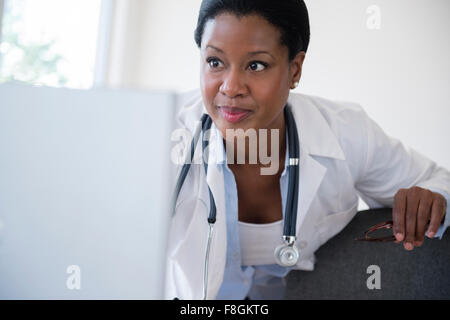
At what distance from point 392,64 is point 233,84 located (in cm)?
84

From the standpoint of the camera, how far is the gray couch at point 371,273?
781 mm

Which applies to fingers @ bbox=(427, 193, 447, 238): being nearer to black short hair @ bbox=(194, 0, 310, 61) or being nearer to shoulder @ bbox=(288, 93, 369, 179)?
shoulder @ bbox=(288, 93, 369, 179)

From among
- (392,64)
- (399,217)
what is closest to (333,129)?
(399,217)

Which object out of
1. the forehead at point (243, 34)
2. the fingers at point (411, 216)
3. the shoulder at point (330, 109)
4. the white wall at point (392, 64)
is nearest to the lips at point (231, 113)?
the forehead at point (243, 34)

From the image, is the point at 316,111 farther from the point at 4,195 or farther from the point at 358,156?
the point at 4,195

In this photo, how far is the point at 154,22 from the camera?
1.67 metres

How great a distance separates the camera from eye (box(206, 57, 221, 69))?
2.43 ft

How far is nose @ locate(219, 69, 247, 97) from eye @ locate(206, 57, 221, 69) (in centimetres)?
3

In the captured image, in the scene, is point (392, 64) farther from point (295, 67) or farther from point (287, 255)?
point (287, 255)

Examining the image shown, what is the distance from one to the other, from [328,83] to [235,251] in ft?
2.54

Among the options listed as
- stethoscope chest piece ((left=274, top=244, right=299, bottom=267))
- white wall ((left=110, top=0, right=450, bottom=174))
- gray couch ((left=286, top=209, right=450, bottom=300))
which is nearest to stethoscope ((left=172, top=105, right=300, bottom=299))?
stethoscope chest piece ((left=274, top=244, right=299, bottom=267))

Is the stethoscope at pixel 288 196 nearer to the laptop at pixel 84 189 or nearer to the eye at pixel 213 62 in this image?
the eye at pixel 213 62

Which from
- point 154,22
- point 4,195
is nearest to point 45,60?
point 154,22

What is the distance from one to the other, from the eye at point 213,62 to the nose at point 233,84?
0.03 metres
